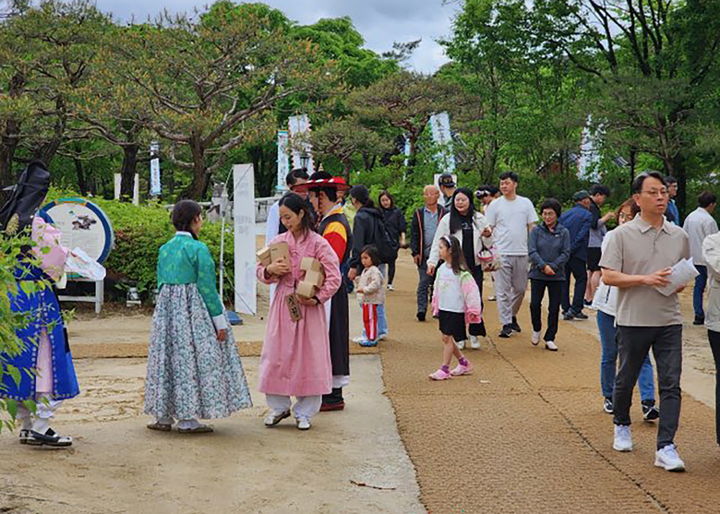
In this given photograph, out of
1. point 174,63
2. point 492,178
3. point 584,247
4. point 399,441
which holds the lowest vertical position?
point 399,441

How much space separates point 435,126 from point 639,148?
12.5 metres

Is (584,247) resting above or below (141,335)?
above

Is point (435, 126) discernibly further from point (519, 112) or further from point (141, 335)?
point (141, 335)

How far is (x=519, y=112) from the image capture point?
23531 mm

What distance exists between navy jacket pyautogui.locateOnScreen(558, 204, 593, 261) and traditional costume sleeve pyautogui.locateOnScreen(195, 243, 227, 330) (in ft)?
24.0

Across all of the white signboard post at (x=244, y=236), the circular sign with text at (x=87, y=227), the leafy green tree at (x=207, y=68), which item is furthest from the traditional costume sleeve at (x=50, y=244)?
the leafy green tree at (x=207, y=68)

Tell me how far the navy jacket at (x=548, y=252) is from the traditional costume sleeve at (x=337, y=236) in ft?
11.6

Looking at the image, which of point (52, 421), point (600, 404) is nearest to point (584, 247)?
point (600, 404)

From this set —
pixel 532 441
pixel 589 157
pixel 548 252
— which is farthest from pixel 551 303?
pixel 589 157

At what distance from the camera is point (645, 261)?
5859mm

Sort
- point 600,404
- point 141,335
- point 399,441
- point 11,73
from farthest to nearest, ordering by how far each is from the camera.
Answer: point 11,73, point 141,335, point 600,404, point 399,441

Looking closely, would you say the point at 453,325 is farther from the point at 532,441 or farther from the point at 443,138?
the point at 443,138

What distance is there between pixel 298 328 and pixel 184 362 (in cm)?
85

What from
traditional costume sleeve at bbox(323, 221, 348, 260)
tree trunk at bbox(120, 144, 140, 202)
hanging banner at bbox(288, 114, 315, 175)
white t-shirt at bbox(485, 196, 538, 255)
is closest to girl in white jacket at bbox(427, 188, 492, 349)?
white t-shirt at bbox(485, 196, 538, 255)
